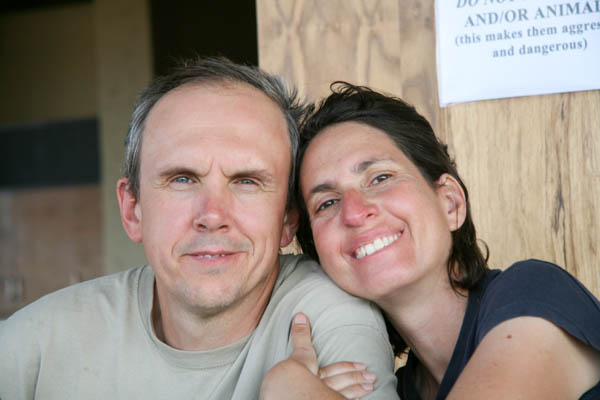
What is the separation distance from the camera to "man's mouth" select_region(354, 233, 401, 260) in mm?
1655

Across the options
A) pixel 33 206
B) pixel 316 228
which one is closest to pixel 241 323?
pixel 316 228

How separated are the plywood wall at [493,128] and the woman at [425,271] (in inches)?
13.8

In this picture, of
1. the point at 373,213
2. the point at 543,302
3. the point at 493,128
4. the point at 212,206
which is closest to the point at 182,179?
the point at 212,206

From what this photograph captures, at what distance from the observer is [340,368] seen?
149cm

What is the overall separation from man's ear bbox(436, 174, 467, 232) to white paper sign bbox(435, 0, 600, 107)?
0.48 metres

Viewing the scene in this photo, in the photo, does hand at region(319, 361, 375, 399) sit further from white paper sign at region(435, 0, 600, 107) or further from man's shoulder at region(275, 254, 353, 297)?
white paper sign at region(435, 0, 600, 107)

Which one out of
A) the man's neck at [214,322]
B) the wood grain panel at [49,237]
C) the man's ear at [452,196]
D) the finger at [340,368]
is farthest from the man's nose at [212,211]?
the wood grain panel at [49,237]

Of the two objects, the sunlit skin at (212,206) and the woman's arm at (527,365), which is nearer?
the woman's arm at (527,365)

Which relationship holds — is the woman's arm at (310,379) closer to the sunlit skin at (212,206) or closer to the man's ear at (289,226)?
the sunlit skin at (212,206)

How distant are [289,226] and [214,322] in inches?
15.2

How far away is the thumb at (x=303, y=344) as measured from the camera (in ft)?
4.92

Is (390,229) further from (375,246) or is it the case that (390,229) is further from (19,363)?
(19,363)

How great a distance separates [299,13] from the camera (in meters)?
2.38

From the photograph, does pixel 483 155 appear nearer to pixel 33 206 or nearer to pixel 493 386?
pixel 493 386
